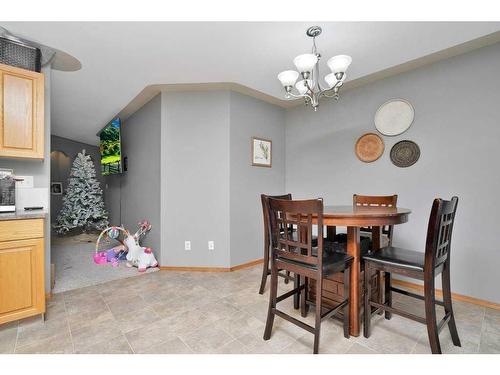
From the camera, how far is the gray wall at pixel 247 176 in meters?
3.15

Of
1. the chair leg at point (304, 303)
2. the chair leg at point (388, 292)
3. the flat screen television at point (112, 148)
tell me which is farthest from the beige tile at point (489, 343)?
the flat screen television at point (112, 148)

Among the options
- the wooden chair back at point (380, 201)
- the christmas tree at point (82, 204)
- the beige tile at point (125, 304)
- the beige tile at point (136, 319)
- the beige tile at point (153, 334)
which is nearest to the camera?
the beige tile at point (153, 334)

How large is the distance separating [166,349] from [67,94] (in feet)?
11.6

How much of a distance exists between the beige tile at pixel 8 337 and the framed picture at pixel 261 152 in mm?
2864

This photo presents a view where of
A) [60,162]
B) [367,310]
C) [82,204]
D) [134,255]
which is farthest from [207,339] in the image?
[60,162]

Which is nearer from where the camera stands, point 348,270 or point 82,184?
point 348,270

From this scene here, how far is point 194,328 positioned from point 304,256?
105cm

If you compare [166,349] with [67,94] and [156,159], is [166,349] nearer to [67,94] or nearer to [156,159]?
[156,159]

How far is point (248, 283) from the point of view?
8.77 feet

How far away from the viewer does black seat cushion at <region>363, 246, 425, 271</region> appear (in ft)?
4.85

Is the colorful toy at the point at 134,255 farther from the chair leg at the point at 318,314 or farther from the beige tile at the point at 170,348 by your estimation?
the chair leg at the point at 318,314

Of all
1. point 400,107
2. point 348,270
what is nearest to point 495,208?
point 400,107

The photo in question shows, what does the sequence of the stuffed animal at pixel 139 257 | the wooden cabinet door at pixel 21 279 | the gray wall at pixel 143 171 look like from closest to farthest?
the wooden cabinet door at pixel 21 279 → the stuffed animal at pixel 139 257 → the gray wall at pixel 143 171

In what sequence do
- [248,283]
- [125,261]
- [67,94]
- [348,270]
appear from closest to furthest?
1. [348,270]
2. [248,283]
3. [67,94]
4. [125,261]
